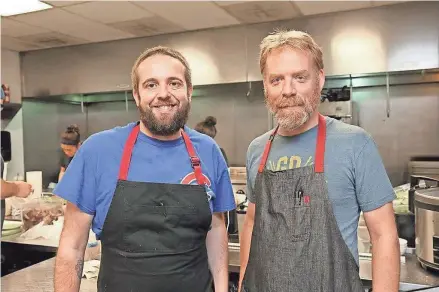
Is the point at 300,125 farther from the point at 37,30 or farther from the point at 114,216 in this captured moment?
the point at 37,30

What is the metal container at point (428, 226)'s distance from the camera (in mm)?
1682

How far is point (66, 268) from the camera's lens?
1303 millimetres

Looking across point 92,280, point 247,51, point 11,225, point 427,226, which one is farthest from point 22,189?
point 247,51

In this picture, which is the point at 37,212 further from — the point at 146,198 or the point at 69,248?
the point at 146,198

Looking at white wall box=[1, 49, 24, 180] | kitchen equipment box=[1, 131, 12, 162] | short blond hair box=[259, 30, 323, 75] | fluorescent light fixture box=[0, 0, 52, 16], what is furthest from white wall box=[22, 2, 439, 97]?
short blond hair box=[259, 30, 323, 75]

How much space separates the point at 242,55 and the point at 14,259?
2716 mm

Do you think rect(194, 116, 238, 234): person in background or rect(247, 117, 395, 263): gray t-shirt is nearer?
rect(247, 117, 395, 263): gray t-shirt

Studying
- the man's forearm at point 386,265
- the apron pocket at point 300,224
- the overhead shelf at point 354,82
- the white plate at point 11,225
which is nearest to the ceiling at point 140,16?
the overhead shelf at point 354,82

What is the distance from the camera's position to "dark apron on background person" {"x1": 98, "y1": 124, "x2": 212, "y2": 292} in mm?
1274

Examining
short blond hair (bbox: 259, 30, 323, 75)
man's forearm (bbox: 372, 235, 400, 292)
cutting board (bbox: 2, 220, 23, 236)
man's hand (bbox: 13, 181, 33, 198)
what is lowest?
cutting board (bbox: 2, 220, 23, 236)

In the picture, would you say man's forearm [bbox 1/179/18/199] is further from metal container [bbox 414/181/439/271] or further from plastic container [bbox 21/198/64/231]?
metal container [bbox 414/181/439/271]

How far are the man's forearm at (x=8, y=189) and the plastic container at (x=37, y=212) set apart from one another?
0.25m

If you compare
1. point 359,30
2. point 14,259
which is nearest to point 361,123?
point 359,30

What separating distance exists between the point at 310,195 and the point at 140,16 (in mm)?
2910
